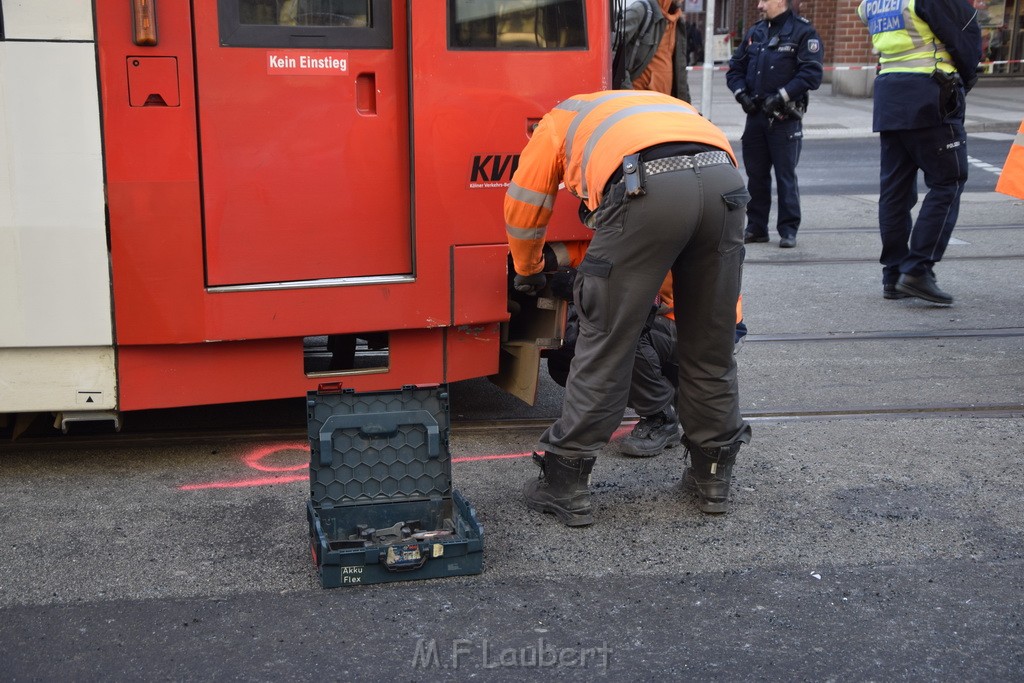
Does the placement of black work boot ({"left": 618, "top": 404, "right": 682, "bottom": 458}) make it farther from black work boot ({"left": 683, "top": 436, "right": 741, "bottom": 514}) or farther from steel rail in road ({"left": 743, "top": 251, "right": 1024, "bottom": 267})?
steel rail in road ({"left": 743, "top": 251, "right": 1024, "bottom": 267})

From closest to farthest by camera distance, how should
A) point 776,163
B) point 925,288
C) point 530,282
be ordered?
point 530,282 < point 925,288 < point 776,163

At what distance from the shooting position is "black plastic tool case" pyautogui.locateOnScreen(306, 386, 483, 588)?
3.65 m

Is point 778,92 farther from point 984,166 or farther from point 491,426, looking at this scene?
point 984,166

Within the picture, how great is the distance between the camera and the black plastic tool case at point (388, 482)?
365cm

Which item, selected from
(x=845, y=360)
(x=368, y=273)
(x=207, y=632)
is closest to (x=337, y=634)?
(x=207, y=632)

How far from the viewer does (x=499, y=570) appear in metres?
3.72

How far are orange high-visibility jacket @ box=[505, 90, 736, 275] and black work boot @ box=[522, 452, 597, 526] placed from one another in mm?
748

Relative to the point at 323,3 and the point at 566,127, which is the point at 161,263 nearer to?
the point at 323,3

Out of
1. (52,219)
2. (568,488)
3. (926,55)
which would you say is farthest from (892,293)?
(52,219)

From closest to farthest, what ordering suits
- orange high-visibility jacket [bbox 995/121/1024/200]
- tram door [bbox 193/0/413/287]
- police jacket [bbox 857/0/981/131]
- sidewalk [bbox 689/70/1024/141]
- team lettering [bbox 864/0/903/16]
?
1. tram door [bbox 193/0/413/287]
2. orange high-visibility jacket [bbox 995/121/1024/200]
3. police jacket [bbox 857/0/981/131]
4. team lettering [bbox 864/0/903/16]
5. sidewalk [bbox 689/70/1024/141]

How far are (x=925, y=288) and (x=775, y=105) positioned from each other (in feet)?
6.81

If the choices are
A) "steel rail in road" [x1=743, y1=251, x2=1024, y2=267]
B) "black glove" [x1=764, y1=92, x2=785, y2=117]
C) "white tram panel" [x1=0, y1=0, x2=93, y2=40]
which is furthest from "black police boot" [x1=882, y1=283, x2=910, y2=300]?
"white tram panel" [x1=0, y1=0, x2=93, y2=40]

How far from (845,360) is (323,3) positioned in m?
3.24

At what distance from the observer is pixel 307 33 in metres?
4.27
